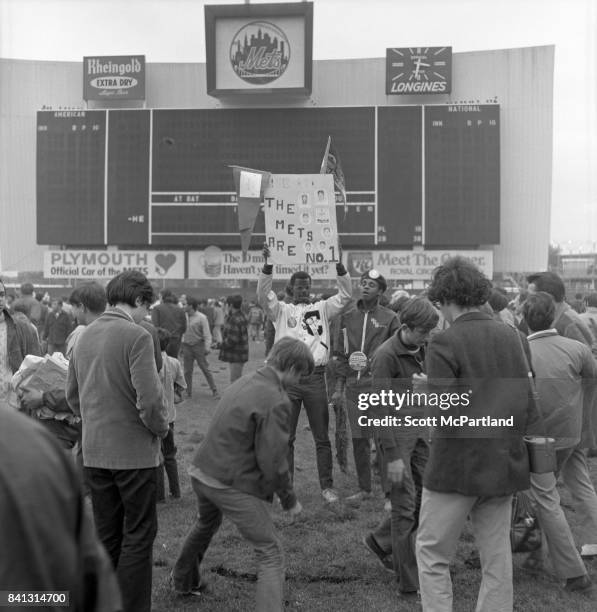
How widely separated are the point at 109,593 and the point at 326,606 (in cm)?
311

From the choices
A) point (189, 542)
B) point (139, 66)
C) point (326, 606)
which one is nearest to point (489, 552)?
point (326, 606)

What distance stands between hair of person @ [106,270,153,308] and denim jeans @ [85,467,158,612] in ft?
2.90

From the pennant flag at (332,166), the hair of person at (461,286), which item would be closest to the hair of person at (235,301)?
the pennant flag at (332,166)

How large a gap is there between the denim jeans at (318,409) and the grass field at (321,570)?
1.01ft

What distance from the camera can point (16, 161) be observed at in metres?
25.5

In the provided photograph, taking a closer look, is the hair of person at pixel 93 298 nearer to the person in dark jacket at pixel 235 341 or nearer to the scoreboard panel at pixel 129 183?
the person in dark jacket at pixel 235 341

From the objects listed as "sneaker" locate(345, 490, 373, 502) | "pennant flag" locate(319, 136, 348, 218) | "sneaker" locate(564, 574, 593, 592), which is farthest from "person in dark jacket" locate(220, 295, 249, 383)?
"sneaker" locate(564, 574, 593, 592)

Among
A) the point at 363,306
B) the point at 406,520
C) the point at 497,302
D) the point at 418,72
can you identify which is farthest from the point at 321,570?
the point at 418,72

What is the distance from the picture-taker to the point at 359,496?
245 inches

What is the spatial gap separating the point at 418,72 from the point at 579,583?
21759 millimetres

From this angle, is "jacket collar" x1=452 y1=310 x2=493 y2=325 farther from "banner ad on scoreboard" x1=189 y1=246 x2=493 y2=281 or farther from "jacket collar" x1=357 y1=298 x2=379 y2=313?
"banner ad on scoreboard" x1=189 y1=246 x2=493 y2=281

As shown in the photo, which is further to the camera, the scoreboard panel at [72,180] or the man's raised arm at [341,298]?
the scoreboard panel at [72,180]

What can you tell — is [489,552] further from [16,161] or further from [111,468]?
[16,161]

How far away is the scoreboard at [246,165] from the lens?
22.3m
